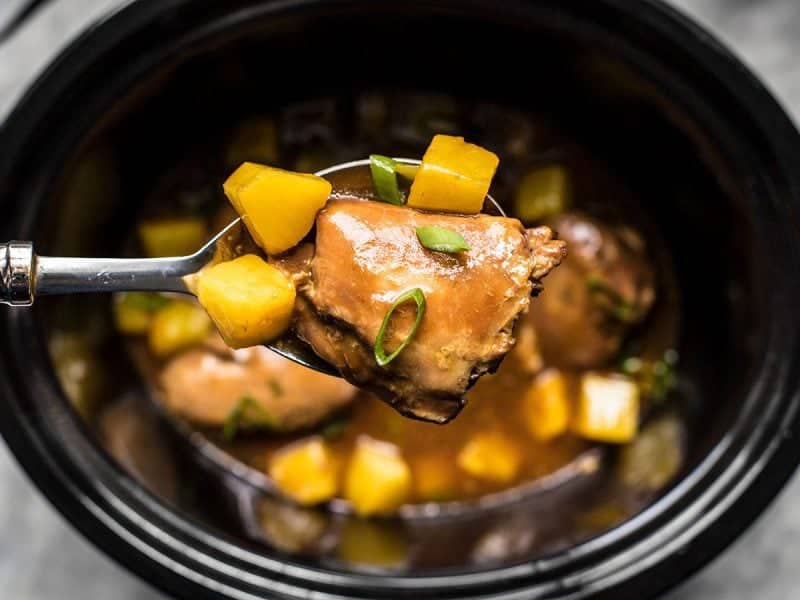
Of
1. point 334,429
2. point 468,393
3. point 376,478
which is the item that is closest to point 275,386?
point 334,429

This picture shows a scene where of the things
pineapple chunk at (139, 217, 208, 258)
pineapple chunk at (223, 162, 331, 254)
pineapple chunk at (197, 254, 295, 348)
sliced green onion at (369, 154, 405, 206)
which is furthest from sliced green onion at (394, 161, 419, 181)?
pineapple chunk at (139, 217, 208, 258)

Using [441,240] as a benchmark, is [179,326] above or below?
above

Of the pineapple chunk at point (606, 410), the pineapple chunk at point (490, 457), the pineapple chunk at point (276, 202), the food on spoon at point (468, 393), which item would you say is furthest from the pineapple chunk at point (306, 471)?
the pineapple chunk at point (276, 202)

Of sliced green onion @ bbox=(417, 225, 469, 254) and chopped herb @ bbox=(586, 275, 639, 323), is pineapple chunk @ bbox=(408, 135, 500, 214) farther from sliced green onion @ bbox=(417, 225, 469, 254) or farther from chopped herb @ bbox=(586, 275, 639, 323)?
chopped herb @ bbox=(586, 275, 639, 323)

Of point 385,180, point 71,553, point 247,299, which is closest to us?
point 247,299

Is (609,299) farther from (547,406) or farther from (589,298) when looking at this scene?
(547,406)

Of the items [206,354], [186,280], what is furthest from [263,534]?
[186,280]

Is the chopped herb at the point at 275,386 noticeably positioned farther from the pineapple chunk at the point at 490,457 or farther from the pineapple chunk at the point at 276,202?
the pineapple chunk at the point at 276,202
